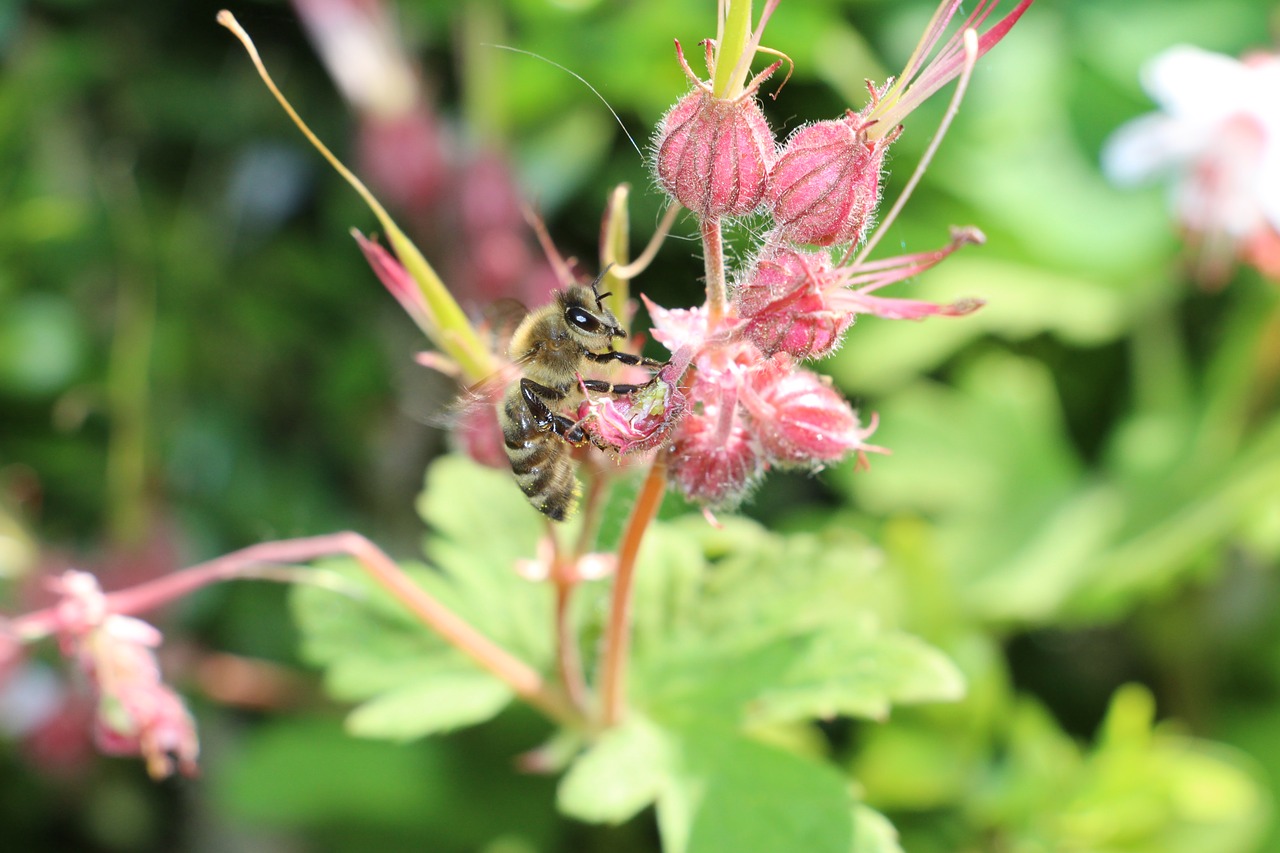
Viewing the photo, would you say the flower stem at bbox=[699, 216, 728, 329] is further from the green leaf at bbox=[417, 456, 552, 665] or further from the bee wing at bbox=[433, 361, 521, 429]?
the green leaf at bbox=[417, 456, 552, 665]

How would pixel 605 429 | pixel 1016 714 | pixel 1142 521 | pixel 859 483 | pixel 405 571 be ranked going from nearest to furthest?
pixel 605 429 → pixel 405 571 → pixel 1016 714 → pixel 1142 521 → pixel 859 483

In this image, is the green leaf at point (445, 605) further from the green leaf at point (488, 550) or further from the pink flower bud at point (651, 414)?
the pink flower bud at point (651, 414)

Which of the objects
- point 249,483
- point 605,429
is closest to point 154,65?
point 249,483

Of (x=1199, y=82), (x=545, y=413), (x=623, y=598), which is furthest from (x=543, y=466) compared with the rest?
(x=1199, y=82)

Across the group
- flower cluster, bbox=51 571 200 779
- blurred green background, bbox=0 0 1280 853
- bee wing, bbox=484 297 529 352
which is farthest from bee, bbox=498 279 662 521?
blurred green background, bbox=0 0 1280 853

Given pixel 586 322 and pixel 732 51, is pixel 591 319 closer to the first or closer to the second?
pixel 586 322

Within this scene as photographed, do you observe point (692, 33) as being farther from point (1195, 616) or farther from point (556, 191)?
point (1195, 616)
